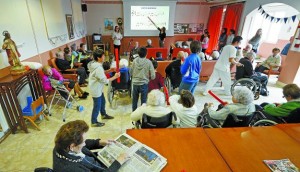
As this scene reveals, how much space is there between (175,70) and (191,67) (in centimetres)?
77

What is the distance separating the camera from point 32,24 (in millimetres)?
3447

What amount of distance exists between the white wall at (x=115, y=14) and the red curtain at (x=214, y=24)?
0.46m

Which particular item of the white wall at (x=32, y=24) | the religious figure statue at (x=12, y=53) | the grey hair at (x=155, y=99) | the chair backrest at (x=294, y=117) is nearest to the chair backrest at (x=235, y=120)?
the chair backrest at (x=294, y=117)

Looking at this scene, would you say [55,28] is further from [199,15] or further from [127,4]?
[199,15]

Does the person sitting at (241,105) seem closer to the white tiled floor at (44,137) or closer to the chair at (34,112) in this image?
the white tiled floor at (44,137)

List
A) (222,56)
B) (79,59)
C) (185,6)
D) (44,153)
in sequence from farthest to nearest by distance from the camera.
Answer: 1. (185,6)
2. (79,59)
3. (222,56)
4. (44,153)

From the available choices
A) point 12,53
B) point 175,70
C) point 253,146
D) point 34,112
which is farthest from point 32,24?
point 253,146

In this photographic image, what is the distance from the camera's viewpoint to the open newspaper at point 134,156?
111 cm

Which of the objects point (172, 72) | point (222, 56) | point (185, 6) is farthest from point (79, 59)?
point (185, 6)

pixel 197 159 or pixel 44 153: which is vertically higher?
pixel 197 159

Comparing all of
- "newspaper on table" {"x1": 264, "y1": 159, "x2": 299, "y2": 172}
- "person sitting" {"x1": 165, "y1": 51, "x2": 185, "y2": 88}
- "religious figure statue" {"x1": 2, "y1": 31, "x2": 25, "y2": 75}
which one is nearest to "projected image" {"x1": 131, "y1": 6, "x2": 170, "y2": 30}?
"person sitting" {"x1": 165, "y1": 51, "x2": 185, "y2": 88}

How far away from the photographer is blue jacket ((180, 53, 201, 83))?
9.04 ft

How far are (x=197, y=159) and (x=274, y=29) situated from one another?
9516 millimetres

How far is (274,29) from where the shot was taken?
8.09 m
